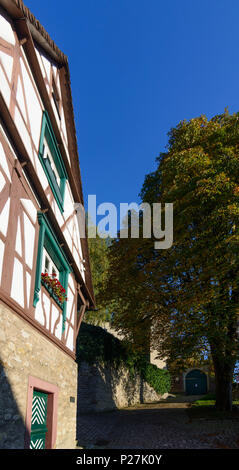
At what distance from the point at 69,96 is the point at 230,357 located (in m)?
10.5

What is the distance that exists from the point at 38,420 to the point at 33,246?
3.17m

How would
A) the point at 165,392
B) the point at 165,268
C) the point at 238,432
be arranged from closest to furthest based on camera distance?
the point at 238,432 < the point at 165,268 < the point at 165,392

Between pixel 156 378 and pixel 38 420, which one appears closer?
pixel 38 420

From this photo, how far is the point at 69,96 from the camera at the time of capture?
10.5 m

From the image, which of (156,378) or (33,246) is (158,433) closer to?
(33,246)

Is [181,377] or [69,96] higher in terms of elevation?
[69,96]

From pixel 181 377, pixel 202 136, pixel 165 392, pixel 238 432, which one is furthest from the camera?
pixel 181 377

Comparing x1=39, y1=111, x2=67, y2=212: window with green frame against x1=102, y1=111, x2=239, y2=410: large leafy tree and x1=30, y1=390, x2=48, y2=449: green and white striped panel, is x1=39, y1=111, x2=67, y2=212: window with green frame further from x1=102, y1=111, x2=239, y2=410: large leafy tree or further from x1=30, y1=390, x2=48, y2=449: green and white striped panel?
x1=102, y1=111, x2=239, y2=410: large leafy tree

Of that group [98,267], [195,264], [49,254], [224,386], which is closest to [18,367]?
[49,254]

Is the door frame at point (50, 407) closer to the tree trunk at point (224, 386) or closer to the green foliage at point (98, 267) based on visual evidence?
the tree trunk at point (224, 386)

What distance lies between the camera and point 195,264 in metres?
14.1

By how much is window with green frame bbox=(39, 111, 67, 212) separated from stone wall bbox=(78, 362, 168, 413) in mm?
11227

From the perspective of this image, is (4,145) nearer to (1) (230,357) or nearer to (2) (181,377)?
(1) (230,357)
